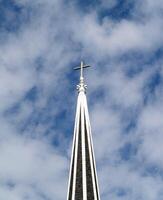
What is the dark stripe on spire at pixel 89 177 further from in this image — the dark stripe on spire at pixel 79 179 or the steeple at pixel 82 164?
the dark stripe on spire at pixel 79 179

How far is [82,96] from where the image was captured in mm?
47750

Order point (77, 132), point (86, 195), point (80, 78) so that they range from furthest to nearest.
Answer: point (80, 78) < point (77, 132) < point (86, 195)

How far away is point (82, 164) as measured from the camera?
42875 millimetres

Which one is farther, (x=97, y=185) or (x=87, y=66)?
(x=87, y=66)

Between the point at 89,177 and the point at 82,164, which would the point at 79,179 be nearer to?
the point at 89,177

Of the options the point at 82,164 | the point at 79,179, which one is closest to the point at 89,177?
the point at 79,179

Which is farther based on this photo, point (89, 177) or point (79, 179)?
point (89, 177)

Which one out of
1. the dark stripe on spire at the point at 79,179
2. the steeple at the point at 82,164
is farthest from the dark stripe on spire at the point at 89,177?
the dark stripe on spire at the point at 79,179

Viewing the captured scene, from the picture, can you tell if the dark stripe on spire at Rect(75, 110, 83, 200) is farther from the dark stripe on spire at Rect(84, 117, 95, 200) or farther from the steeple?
Answer: the dark stripe on spire at Rect(84, 117, 95, 200)

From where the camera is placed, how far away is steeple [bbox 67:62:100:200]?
41750mm

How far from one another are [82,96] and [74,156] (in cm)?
583

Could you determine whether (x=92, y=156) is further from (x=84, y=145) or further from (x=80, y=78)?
(x=80, y=78)

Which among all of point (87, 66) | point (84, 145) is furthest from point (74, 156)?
point (87, 66)

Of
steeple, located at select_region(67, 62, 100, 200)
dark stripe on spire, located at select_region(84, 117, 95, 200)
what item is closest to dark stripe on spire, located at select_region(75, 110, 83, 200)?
steeple, located at select_region(67, 62, 100, 200)
